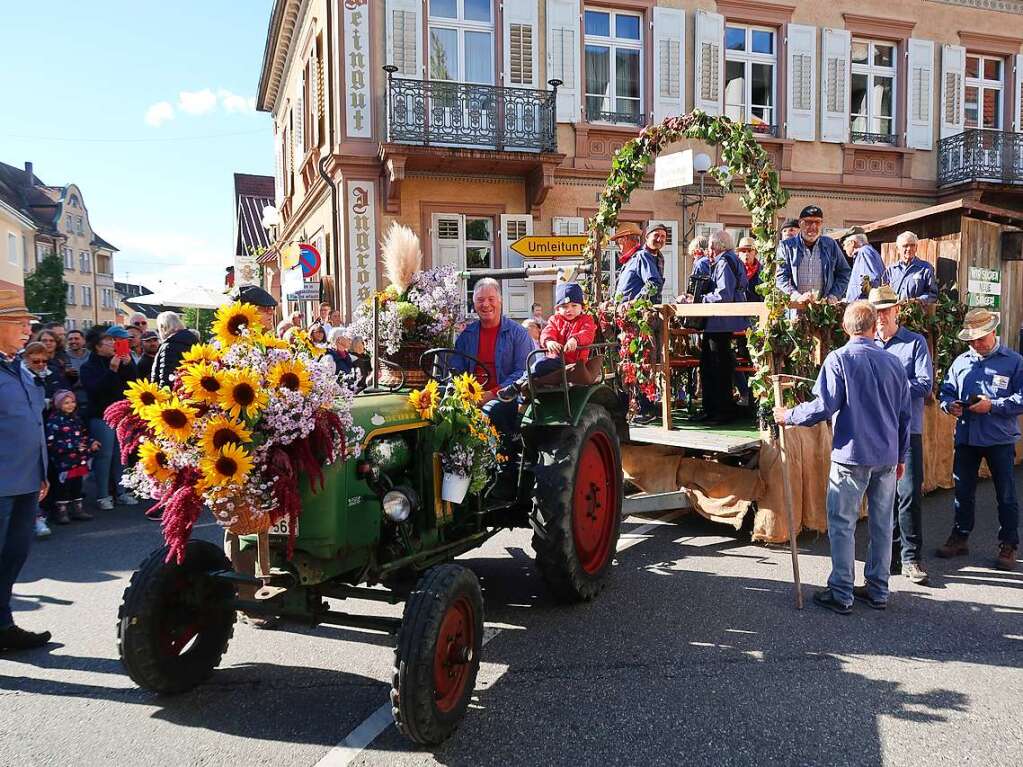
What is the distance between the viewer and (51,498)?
23.5 ft

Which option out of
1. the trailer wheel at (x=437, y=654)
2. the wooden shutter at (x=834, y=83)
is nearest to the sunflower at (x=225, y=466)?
the trailer wheel at (x=437, y=654)

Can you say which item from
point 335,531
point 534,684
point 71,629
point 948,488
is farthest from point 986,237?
point 71,629

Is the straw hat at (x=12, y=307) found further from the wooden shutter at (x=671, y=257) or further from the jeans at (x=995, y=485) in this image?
the wooden shutter at (x=671, y=257)

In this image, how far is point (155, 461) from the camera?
9.25 feet

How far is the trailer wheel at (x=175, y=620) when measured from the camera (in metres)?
3.20

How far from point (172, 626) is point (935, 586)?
4.44 metres

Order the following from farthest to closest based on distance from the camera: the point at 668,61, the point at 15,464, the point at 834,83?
the point at 834,83 < the point at 668,61 < the point at 15,464

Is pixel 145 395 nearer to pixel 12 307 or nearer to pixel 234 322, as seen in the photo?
pixel 234 322

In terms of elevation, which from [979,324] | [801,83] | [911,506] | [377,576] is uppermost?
[801,83]

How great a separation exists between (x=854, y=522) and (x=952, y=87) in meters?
15.8

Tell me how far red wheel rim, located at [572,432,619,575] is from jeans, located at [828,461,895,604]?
132cm

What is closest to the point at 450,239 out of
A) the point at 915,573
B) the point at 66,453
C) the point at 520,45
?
the point at 520,45

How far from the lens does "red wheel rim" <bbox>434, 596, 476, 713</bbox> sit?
3.02 meters

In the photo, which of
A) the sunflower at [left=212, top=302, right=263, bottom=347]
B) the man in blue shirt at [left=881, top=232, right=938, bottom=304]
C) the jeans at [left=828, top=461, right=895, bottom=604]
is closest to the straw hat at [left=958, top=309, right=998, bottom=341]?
the jeans at [left=828, top=461, right=895, bottom=604]
